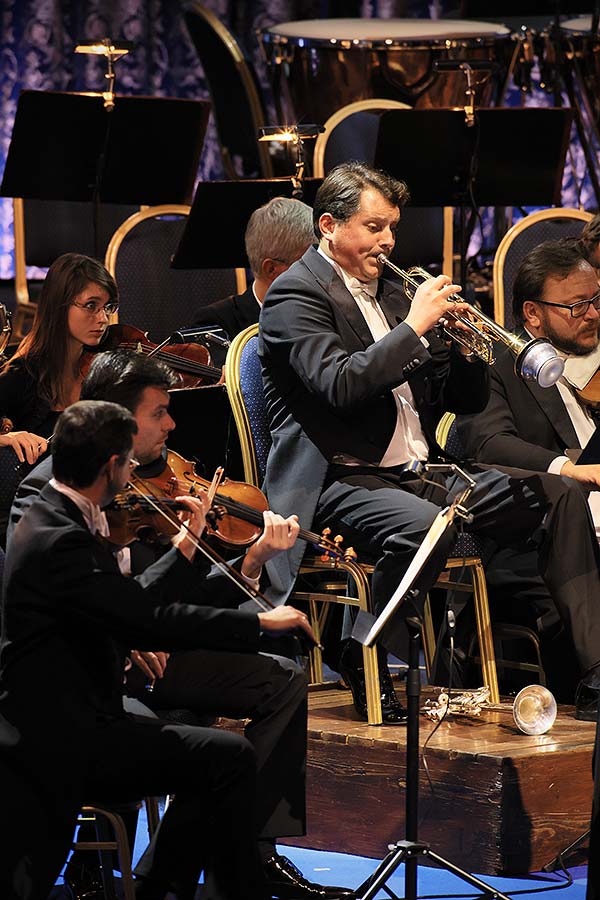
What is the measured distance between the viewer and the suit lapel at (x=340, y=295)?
3.81 m

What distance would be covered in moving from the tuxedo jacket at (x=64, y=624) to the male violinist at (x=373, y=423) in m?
1.02

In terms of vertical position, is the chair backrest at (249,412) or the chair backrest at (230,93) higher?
the chair backrest at (230,93)

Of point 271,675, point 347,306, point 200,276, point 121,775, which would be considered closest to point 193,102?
point 200,276

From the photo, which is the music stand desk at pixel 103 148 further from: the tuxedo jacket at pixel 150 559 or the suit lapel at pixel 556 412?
the tuxedo jacket at pixel 150 559

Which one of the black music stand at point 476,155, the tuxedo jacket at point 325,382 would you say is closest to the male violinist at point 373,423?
the tuxedo jacket at point 325,382

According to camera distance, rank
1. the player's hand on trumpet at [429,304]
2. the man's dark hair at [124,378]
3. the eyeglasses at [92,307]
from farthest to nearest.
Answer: the eyeglasses at [92,307], the player's hand on trumpet at [429,304], the man's dark hair at [124,378]

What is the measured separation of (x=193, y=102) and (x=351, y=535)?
7.73ft

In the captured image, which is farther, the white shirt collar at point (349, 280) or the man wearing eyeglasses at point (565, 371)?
the man wearing eyeglasses at point (565, 371)

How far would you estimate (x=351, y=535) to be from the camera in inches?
145

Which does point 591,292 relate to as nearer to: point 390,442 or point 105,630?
point 390,442

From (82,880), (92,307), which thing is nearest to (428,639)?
(92,307)

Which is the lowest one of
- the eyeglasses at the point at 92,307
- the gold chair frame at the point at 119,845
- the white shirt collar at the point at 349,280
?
the gold chair frame at the point at 119,845

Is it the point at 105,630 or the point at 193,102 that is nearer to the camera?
the point at 105,630

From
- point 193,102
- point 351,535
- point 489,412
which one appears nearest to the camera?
point 351,535
